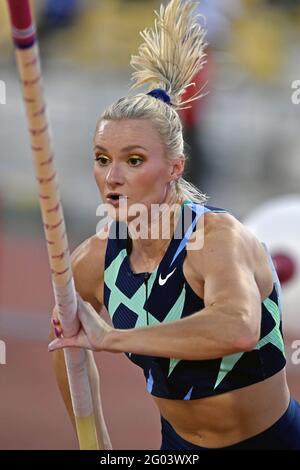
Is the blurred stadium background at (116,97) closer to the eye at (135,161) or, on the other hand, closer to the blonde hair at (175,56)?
the blonde hair at (175,56)

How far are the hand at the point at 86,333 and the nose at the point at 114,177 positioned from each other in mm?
351

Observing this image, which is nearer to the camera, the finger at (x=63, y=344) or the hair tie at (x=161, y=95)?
the finger at (x=63, y=344)

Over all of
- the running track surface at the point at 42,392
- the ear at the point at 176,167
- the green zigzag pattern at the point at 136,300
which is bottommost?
the running track surface at the point at 42,392

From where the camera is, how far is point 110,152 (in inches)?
125

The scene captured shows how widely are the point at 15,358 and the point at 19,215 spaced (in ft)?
11.9

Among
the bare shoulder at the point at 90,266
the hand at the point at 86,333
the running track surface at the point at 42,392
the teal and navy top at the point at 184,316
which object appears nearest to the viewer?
the hand at the point at 86,333

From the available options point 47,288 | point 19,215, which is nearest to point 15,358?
point 47,288

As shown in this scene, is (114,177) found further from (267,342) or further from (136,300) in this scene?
(267,342)

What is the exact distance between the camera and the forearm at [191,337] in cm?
288

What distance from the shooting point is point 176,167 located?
3.32 m

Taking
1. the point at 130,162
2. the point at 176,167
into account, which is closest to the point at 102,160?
the point at 130,162

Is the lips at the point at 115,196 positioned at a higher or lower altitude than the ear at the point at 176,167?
lower

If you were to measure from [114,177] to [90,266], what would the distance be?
1.77 ft

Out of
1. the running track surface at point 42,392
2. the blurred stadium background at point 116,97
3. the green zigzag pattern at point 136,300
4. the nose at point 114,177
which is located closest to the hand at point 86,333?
the green zigzag pattern at point 136,300
